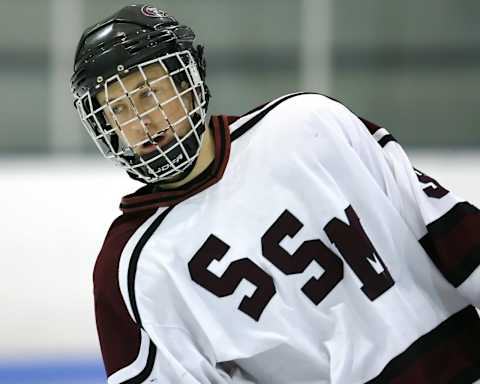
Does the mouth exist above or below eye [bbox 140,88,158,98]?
below

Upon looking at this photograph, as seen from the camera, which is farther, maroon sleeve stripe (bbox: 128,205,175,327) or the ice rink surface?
the ice rink surface

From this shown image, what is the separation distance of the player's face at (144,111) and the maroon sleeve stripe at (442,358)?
1.70 ft

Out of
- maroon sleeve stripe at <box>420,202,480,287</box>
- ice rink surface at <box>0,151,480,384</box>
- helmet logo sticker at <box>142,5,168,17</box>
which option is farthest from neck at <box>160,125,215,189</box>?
ice rink surface at <box>0,151,480,384</box>

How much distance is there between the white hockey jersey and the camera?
64.6 inches

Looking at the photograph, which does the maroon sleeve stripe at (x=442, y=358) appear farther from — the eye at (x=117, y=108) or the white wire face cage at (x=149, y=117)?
the eye at (x=117, y=108)

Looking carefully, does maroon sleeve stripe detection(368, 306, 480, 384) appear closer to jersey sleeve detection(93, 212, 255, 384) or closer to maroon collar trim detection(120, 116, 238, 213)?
jersey sleeve detection(93, 212, 255, 384)

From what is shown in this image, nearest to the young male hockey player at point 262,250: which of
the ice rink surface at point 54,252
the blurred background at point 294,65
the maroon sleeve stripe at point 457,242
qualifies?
the maroon sleeve stripe at point 457,242

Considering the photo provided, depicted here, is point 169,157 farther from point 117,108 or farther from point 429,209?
point 429,209

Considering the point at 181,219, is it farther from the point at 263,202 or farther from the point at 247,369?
the point at 247,369

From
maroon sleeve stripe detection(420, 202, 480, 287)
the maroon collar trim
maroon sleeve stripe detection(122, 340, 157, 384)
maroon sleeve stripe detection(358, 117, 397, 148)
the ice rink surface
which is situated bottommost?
the ice rink surface

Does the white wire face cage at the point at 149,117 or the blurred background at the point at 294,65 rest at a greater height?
the white wire face cage at the point at 149,117

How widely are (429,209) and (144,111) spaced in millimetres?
497

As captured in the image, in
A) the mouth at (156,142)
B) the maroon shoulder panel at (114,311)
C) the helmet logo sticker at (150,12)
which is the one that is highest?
the helmet logo sticker at (150,12)

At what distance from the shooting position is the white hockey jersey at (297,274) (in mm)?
1641
